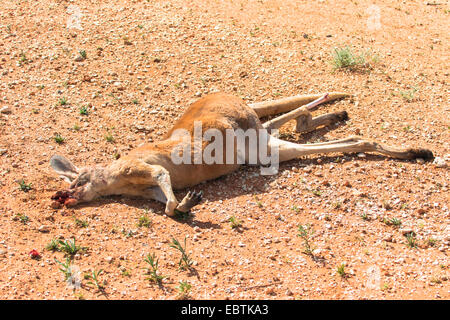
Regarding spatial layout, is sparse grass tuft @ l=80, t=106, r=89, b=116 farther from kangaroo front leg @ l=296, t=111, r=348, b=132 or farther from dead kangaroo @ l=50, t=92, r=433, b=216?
kangaroo front leg @ l=296, t=111, r=348, b=132

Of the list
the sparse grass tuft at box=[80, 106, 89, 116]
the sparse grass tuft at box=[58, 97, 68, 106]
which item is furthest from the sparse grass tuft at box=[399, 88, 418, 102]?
the sparse grass tuft at box=[58, 97, 68, 106]

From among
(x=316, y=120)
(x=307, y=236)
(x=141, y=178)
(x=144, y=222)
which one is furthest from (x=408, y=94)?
(x=144, y=222)

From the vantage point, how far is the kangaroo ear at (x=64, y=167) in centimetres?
631

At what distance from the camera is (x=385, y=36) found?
29.7 feet

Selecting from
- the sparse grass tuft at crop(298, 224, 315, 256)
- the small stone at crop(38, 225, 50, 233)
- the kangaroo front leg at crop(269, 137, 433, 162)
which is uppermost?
the kangaroo front leg at crop(269, 137, 433, 162)

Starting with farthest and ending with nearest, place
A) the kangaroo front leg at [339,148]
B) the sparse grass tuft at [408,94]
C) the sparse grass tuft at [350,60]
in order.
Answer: the sparse grass tuft at [350,60] < the sparse grass tuft at [408,94] < the kangaroo front leg at [339,148]

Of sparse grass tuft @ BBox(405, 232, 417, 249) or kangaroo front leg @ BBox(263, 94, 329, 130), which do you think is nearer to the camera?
sparse grass tuft @ BBox(405, 232, 417, 249)

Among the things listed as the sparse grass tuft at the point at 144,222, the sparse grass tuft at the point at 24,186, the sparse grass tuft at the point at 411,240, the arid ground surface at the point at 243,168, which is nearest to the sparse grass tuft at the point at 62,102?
the arid ground surface at the point at 243,168

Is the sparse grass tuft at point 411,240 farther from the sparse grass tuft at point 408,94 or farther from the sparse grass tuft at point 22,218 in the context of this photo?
the sparse grass tuft at point 22,218

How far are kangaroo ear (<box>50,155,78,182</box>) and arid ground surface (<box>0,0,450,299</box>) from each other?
24cm

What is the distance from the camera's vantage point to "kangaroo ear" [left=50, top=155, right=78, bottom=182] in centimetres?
631

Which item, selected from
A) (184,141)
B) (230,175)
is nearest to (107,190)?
(184,141)

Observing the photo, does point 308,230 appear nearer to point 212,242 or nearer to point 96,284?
point 212,242

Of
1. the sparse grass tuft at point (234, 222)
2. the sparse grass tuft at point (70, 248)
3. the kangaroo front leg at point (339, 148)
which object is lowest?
the sparse grass tuft at point (70, 248)
